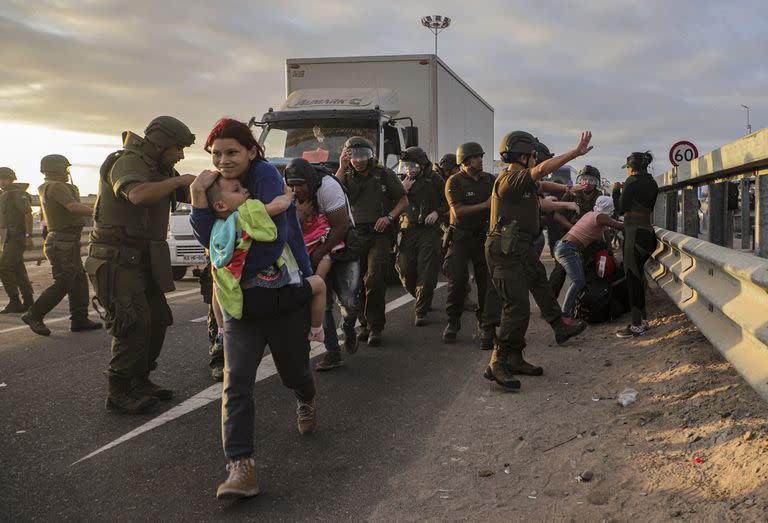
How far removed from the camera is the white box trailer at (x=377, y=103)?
38.2 ft

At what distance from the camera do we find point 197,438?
438 centimetres

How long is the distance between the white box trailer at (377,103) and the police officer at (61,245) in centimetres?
377

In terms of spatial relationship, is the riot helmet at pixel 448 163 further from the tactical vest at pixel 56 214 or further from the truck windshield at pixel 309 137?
the tactical vest at pixel 56 214

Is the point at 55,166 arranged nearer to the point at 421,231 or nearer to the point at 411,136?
the point at 421,231

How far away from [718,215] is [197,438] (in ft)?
14.7

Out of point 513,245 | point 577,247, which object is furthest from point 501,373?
point 577,247

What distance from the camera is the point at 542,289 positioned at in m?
6.64

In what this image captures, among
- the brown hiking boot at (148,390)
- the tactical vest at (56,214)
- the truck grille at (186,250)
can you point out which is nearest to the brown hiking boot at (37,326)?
the tactical vest at (56,214)

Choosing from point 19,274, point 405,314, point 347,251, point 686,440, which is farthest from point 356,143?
point 19,274

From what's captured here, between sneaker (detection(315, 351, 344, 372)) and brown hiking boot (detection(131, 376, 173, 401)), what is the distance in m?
1.31

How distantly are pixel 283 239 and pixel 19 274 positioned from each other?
7.60 metres

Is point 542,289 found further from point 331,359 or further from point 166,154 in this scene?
point 166,154

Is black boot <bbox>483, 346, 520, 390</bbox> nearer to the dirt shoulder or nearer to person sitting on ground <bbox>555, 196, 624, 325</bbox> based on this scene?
the dirt shoulder

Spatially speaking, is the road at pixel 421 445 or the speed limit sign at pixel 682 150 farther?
the speed limit sign at pixel 682 150
